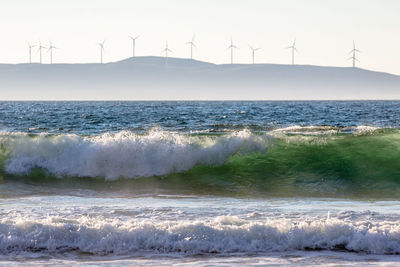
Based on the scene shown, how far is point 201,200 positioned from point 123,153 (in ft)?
18.4

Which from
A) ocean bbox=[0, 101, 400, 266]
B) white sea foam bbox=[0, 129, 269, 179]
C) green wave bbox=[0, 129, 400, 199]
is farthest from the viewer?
white sea foam bbox=[0, 129, 269, 179]

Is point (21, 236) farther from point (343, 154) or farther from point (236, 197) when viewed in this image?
point (343, 154)

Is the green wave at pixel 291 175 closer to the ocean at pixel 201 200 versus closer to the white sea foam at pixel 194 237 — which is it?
the ocean at pixel 201 200

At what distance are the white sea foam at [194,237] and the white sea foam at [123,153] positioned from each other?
28.3 feet

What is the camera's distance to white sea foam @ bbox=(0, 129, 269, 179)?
63.8 ft

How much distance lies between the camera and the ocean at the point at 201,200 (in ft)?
32.2

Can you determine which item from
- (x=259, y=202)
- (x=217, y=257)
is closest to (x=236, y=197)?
(x=259, y=202)

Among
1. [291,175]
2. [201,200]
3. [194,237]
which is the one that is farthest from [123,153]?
[194,237]

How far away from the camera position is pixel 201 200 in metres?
15.1

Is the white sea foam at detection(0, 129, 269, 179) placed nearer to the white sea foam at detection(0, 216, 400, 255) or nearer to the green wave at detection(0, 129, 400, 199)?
the green wave at detection(0, 129, 400, 199)

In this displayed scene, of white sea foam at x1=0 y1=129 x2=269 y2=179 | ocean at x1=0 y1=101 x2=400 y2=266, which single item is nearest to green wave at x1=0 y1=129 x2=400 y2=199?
ocean at x1=0 y1=101 x2=400 y2=266

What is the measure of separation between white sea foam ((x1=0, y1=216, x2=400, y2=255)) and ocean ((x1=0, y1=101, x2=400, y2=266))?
0.02 meters

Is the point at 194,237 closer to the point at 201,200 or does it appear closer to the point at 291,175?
the point at 201,200

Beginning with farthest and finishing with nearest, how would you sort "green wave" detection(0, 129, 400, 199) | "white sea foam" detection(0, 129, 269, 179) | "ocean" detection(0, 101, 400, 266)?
"white sea foam" detection(0, 129, 269, 179)
"green wave" detection(0, 129, 400, 199)
"ocean" detection(0, 101, 400, 266)
